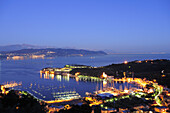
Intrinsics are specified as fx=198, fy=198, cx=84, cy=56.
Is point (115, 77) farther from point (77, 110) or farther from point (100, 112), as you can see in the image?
point (77, 110)

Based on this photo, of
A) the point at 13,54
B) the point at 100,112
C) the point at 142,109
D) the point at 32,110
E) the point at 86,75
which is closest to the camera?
the point at 32,110

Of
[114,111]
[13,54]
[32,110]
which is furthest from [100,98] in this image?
[13,54]

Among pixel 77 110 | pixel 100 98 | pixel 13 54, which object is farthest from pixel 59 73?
pixel 13 54

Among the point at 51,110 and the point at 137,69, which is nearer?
the point at 51,110

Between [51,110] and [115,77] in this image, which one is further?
[115,77]

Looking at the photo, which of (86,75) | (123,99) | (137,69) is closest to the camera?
(123,99)

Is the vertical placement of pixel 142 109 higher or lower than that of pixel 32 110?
lower

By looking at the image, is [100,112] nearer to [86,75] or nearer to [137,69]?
[86,75]

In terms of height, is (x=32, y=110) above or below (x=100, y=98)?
above

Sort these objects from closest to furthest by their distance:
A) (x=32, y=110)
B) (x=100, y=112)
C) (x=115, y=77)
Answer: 1. (x=32, y=110)
2. (x=100, y=112)
3. (x=115, y=77)
